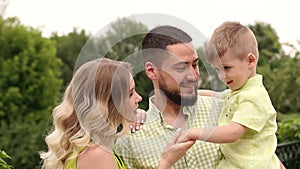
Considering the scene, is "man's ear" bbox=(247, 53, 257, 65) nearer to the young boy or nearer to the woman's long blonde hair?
the young boy

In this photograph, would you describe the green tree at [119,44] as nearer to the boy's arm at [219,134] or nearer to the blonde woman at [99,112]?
the blonde woman at [99,112]

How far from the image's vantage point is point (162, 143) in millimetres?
2842

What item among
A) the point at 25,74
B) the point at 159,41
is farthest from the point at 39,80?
the point at 159,41

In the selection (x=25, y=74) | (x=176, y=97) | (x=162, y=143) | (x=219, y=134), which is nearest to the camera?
(x=219, y=134)

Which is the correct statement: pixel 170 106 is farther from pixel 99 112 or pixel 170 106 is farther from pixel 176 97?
pixel 99 112

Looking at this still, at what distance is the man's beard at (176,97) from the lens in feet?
9.51

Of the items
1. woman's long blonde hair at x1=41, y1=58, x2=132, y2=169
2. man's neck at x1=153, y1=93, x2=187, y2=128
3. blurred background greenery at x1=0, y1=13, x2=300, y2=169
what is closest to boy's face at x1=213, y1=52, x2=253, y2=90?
man's neck at x1=153, y1=93, x2=187, y2=128

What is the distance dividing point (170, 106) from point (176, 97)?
111 mm

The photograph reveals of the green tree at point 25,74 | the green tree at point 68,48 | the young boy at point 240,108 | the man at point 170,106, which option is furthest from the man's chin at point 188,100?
the green tree at point 68,48

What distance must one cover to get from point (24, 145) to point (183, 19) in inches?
444

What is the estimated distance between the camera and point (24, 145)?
1355cm

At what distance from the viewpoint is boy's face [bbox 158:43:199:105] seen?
2.77m

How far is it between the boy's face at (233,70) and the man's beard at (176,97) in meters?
0.16

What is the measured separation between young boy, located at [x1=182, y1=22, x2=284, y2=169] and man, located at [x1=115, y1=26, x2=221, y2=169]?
97mm
